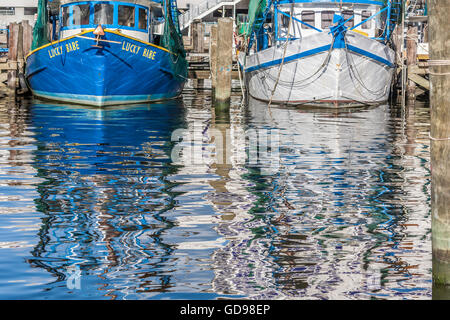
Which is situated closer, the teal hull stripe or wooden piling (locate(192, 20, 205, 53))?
the teal hull stripe

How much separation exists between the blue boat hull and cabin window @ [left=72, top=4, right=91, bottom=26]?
1.36 metres

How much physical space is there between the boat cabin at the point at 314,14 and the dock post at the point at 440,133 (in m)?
20.3

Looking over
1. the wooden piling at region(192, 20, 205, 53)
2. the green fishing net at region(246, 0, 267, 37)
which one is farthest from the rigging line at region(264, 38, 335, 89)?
the wooden piling at region(192, 20, 205, 53)

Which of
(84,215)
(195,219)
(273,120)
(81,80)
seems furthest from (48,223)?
(81,80)

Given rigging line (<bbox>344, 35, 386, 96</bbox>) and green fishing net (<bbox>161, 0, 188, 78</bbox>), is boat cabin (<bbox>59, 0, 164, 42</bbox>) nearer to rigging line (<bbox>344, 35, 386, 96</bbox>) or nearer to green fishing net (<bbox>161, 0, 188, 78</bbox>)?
green fishing net (<bbox>161, 0, 188, 78</bbox>)

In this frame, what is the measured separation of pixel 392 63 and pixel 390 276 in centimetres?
2122

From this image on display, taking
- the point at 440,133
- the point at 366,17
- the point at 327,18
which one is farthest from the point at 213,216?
the point at 366,17

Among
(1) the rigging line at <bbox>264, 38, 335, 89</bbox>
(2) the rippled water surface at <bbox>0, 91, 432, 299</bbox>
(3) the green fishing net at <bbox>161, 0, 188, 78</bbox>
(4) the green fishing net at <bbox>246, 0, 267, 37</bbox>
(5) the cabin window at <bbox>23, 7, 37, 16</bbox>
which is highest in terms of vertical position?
(5) the cabin window at <bbox>23, 7, 37, 16</bbox>

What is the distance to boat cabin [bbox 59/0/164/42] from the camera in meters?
24.0

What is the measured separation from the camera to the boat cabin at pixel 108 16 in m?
24.0

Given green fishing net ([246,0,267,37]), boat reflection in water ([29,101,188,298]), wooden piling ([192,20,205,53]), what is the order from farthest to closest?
wooden piling ([192,20,205,53]) < green fishing net ([246,0,267,37]) < boat reflection in water ([29,101,188,298])

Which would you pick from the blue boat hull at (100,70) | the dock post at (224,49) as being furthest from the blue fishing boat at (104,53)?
the dock post at (224,49)

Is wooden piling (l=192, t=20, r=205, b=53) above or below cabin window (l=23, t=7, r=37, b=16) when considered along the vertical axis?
below

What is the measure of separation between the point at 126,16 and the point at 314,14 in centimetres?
690
